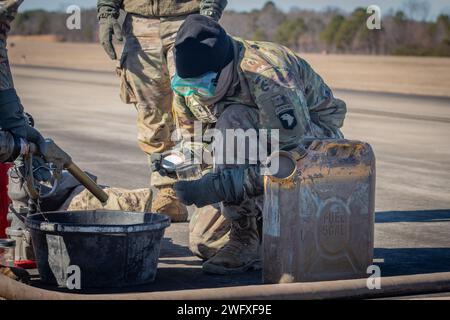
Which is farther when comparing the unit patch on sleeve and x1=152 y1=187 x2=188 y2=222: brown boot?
x1=152 y1=187 x2=188 y2=222: brown boot

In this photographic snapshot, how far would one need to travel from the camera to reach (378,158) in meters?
13.8

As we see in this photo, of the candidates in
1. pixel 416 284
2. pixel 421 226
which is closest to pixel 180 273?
pixel 416 284

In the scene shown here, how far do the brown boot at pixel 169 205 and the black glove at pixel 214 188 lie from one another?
2.27 meters

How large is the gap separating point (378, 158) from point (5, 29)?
7908 millimetres

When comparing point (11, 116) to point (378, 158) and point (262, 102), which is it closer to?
point (262, 102)

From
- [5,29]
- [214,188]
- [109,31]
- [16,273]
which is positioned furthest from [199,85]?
[109,31]

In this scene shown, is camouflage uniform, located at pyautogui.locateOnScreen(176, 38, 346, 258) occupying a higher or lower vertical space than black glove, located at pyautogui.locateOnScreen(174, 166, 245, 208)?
higher

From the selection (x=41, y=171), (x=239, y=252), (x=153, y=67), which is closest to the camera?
(x=239, y=252)

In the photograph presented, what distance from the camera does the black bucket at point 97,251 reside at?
6.46 metres

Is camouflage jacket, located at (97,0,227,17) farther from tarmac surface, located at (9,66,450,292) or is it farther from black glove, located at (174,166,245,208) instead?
black glove, located at (174,166,245,208)

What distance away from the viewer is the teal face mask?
686 centimetres

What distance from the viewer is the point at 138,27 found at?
9.34 m

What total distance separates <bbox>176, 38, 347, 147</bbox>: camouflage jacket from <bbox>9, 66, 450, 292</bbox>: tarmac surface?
38.9 inches

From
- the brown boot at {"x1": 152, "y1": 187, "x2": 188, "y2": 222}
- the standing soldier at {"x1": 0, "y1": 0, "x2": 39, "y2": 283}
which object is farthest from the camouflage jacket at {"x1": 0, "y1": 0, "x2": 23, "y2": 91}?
the brown boot at {"x1": 152, "y1": 187, "x2": 188, "y2": 222}
